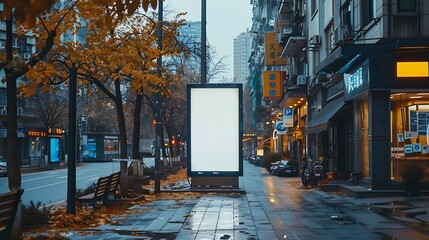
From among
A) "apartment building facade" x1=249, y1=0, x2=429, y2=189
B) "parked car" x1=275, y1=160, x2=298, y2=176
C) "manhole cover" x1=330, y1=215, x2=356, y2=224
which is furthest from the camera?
"parked car" x1=275, y1=160, x2=298, y2=176

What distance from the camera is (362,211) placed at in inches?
666

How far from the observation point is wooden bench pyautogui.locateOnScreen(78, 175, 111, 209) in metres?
16.2

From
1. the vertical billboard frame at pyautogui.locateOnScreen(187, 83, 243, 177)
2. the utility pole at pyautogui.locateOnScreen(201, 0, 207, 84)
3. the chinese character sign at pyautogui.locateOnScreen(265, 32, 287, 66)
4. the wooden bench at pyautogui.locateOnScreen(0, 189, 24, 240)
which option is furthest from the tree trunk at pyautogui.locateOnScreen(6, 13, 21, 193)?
the chinese character sign at pyautogui.locateOnScreen(265, 32, 287, 66)

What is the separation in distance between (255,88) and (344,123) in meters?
70.8

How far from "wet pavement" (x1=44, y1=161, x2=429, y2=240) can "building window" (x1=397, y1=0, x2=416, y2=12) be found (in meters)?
6.46

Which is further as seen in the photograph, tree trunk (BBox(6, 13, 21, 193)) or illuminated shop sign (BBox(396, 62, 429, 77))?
illuminated shop sign (BBox(396, 62, 429, 77))

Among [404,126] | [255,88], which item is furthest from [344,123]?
[255,88]

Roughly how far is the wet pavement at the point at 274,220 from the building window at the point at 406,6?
→ 646 centimetres

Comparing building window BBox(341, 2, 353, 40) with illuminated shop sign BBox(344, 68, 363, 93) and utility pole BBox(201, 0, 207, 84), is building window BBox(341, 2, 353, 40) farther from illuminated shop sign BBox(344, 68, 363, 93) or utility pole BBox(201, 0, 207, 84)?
utility pole BBox(201, 0, 207, 84)

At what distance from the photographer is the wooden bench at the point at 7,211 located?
9.56m

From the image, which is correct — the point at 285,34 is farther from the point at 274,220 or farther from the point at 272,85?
the point at 274,220

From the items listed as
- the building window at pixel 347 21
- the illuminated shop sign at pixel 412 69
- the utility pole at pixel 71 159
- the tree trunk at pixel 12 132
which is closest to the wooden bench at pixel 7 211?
the tree trunk at pixel 12 132

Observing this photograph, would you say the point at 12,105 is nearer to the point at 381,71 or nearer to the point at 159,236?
the point at 159,236

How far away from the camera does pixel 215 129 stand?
86.4ft
